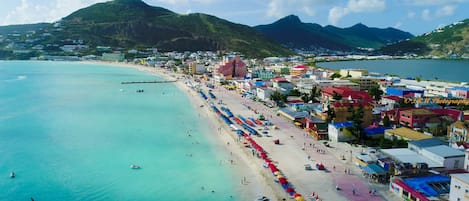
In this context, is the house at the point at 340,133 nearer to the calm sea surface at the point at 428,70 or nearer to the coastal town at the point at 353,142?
the coastal town at the point at 353,142

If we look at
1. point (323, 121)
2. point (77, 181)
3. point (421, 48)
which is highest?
point (421, 48)

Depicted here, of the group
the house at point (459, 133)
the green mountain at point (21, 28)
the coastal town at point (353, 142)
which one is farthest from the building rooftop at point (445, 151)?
the green mountain at point (21, 28)

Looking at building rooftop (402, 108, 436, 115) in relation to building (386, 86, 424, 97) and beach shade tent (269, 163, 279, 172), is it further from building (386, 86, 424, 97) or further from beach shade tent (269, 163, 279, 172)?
building (386, 86, 424, 97)

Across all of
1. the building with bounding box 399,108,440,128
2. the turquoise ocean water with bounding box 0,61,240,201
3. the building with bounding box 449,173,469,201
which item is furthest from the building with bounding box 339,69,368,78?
the building with bounding box 449,173,469,201

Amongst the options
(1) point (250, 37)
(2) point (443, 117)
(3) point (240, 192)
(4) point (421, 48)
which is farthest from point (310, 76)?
(4) point (421, 48)

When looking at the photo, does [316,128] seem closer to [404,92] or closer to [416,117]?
[416,117]

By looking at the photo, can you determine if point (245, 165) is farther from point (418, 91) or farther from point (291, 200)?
point (418, 91)

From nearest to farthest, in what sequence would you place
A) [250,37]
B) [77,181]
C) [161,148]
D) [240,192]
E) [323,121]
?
[240,192], [77,181], [161,148], [323,121], [250,37]
